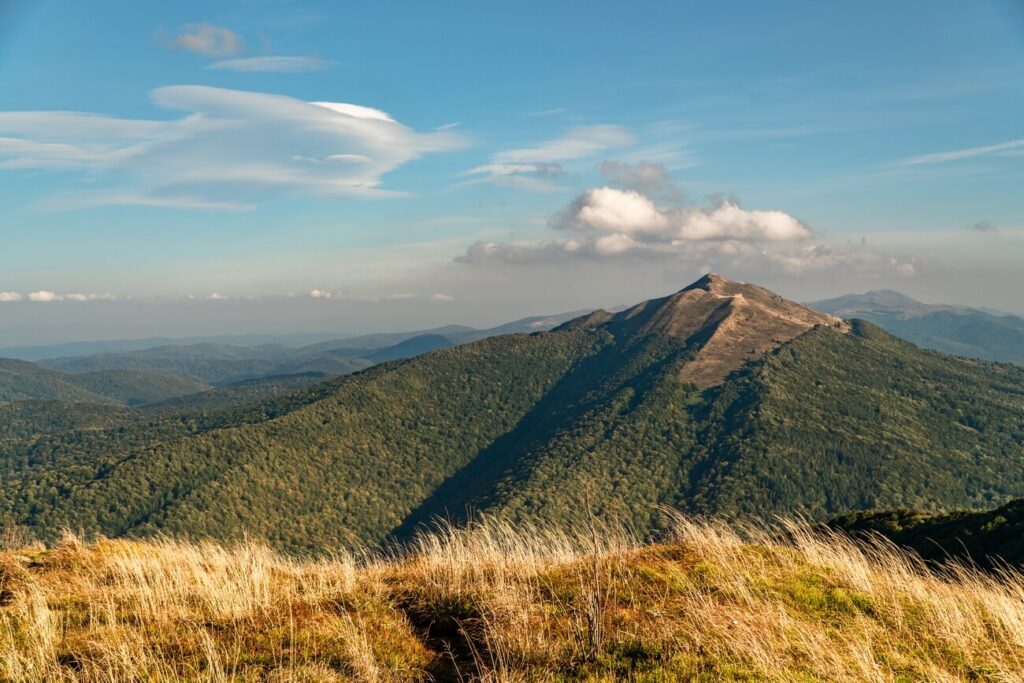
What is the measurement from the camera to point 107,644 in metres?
8.22

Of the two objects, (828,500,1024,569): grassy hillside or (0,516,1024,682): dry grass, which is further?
(828,500,1024,569): grassy hillside

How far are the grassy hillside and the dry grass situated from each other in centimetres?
1528

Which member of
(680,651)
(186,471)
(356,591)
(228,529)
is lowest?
(228,529)

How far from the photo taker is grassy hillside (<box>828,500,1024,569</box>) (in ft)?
78.2

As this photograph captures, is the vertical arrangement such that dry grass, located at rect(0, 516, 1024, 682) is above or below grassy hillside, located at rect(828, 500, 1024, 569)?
above

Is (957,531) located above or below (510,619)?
below

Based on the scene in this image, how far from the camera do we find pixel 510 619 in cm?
889

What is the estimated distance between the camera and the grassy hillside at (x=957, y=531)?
2383 centimetres

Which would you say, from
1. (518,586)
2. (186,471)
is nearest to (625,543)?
(518,586)

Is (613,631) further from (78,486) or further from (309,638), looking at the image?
(78,486)

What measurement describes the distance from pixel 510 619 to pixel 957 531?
2938 centimetres

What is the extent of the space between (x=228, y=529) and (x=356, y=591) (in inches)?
6444

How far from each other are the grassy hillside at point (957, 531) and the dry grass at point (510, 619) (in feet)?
50.1

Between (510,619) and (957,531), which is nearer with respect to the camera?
(510,619)
